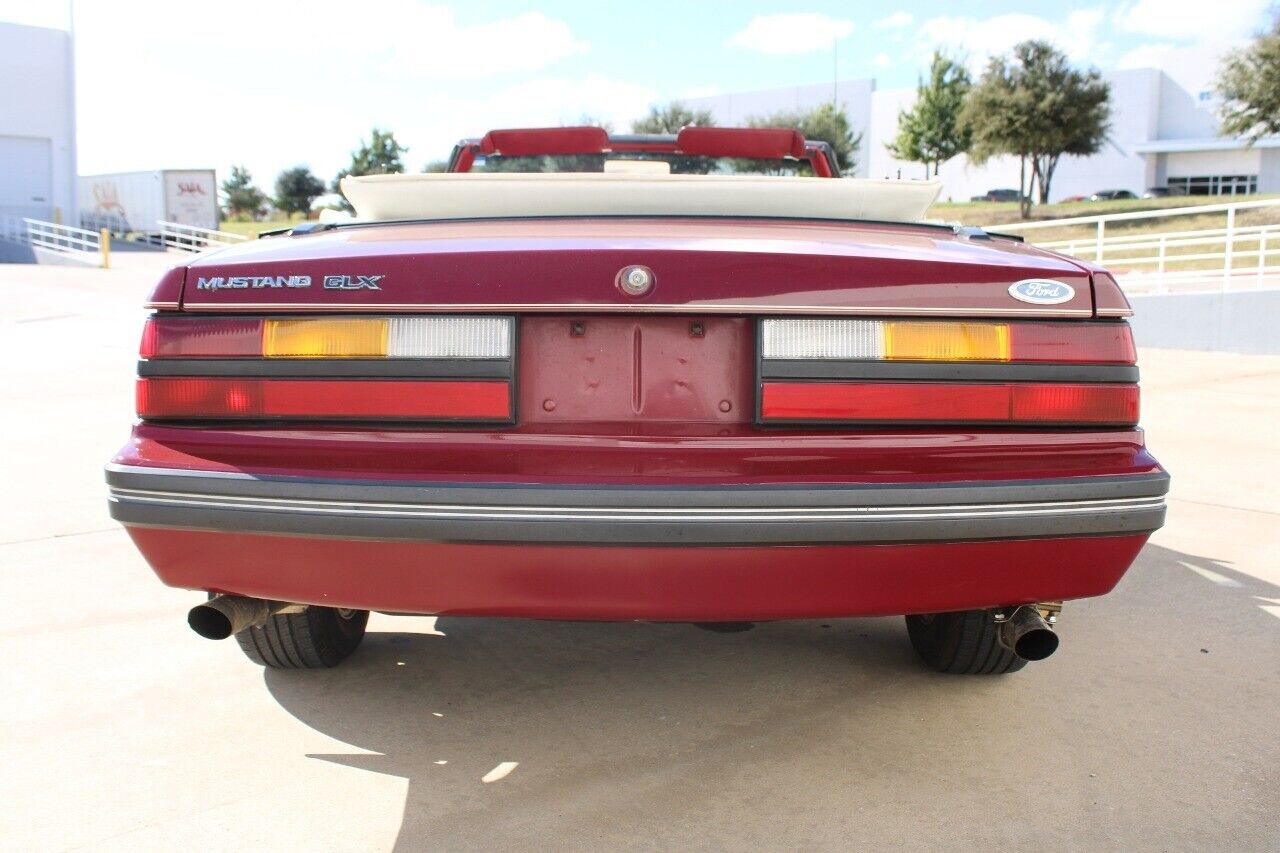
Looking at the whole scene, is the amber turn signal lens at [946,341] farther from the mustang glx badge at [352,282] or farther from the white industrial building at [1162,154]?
the white industrial building at [1162,154]

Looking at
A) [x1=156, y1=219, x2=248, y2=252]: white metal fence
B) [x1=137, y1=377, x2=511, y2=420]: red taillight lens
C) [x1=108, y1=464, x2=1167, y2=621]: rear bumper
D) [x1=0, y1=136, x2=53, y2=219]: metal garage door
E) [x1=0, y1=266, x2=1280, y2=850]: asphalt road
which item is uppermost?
[x1=0, y1=136, x2=53, y2=219]: metal garage door

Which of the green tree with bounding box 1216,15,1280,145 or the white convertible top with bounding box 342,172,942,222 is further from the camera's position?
the green tree with bounding box 1216,15,1280,145

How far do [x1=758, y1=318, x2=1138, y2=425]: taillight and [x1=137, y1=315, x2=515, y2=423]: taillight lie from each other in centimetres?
54

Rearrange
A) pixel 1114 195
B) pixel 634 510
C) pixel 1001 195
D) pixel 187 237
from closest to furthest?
pixel 634 510 < pixel 187 237 < pixel 1114 195 < pixel 1001 195

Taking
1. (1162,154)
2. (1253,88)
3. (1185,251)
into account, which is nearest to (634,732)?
(1185,251)

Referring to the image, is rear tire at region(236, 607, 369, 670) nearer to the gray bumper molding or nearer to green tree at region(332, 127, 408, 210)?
the gray bumper molding

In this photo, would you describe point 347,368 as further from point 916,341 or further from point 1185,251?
point 1185,251

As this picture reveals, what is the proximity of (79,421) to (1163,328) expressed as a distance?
11088 millimetres

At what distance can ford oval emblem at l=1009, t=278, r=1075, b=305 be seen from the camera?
215cm

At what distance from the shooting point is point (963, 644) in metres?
2.86

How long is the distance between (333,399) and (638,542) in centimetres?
66

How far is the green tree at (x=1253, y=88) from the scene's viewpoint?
32750mm

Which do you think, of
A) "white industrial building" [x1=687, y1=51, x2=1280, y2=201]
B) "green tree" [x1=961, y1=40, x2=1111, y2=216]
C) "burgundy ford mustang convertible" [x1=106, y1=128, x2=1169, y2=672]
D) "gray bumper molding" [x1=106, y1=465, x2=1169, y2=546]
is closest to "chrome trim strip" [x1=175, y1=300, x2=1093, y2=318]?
"burgundy ford mustang convertible" [x1=106, y1=128, x2=1169, y2=672]

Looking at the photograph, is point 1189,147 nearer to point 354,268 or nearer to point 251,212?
point 251,212
